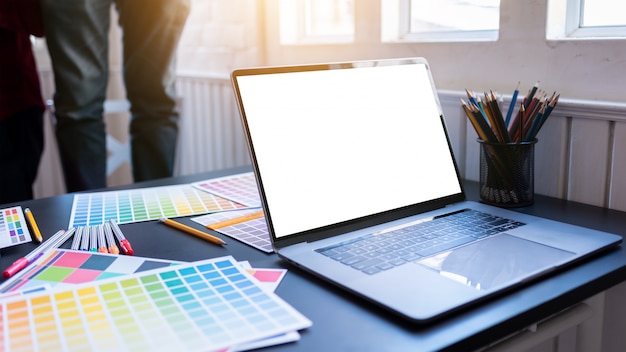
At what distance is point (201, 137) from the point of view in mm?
2195

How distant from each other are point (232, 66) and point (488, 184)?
1.20m

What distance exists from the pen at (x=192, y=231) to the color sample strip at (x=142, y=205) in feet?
0.15

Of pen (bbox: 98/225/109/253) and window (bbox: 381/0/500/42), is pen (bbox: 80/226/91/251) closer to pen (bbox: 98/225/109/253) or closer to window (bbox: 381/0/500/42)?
pen (bbox: 98/225/109/253)

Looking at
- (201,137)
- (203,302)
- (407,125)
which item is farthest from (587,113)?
(201,137)

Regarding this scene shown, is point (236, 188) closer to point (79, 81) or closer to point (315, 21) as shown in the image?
point (79, 81)

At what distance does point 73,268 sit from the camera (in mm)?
685

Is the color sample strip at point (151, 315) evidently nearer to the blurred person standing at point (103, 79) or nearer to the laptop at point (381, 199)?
the laptop at point (381, 199)

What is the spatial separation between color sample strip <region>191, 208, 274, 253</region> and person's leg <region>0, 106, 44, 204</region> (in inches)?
45.0

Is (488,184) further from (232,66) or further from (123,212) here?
(232,66)

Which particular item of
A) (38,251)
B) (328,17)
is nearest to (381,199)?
(38,251)

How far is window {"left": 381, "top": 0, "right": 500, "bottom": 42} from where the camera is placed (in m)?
1.30

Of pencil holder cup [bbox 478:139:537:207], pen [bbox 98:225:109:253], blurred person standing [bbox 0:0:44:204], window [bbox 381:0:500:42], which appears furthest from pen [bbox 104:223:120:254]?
blurred person standing [bbox 0:0:44:204]

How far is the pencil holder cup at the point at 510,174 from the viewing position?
94 cm

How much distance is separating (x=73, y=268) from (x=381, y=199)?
42cm
